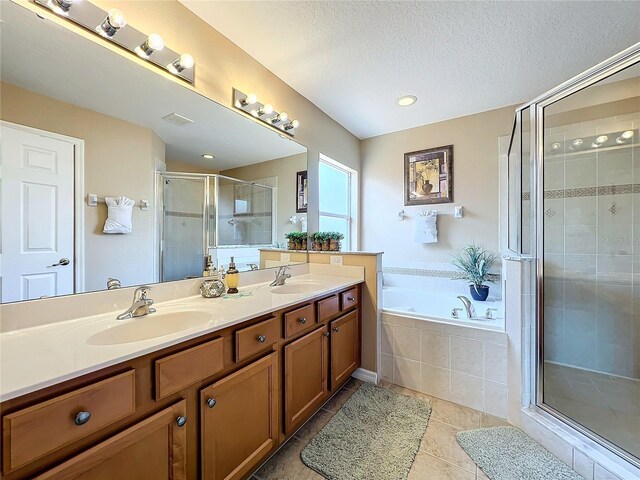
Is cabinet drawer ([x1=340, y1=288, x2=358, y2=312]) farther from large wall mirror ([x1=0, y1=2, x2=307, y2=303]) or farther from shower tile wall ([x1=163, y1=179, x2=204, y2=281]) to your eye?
shower tile wall ([x1=163, y1=179, x2=204, y2=281])

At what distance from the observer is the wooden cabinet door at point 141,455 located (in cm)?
67

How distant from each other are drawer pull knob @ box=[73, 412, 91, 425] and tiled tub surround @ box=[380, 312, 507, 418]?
182 centimetres

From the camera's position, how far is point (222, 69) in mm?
1690

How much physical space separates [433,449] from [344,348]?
0.74 meters

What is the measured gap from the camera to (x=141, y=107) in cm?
130

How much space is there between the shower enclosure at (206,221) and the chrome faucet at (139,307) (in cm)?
14

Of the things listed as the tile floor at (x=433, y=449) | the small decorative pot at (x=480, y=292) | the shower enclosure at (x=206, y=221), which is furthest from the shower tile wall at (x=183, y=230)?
the small decorative pot at (x=480, y=292)

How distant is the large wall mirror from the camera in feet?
3.11

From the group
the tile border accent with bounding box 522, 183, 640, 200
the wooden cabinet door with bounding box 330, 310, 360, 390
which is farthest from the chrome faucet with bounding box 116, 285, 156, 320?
the tile border accent with bounding box 522, 183, 640, 200

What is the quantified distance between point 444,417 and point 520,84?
105 inches

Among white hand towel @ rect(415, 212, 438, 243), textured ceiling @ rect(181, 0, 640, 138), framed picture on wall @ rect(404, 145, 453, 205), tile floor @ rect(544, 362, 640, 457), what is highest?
textured ceiling @ rect(181, 0, 640, 138)

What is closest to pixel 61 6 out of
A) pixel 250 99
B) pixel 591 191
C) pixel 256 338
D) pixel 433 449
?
pixel 250 99

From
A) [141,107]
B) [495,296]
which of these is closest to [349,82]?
[141,107]

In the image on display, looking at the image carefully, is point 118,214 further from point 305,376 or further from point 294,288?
point 305,376
